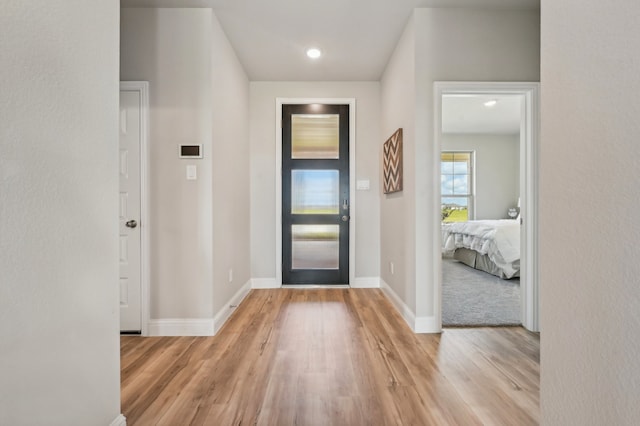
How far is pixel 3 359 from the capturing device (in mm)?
841

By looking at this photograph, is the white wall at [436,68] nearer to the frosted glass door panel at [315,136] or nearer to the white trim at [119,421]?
the frosted glass door panel at [315,136]

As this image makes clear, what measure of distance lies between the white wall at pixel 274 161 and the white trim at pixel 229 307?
36 cm

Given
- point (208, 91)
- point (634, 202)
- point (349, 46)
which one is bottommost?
point (634, 202)

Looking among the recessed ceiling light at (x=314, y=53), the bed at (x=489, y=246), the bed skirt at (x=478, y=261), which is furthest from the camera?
the bed skirt at (x=478, y=261)

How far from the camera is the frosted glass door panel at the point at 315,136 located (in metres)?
4.00

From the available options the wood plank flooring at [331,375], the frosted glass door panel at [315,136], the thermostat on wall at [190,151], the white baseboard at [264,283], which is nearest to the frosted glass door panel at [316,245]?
the white baseboard at [264,283]

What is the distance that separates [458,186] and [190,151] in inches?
257

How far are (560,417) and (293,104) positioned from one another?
3769 millimetres

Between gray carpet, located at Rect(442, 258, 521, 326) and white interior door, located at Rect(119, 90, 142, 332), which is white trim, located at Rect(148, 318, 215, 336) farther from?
gray carpet, located at Rect(442, 258, 521, 326)

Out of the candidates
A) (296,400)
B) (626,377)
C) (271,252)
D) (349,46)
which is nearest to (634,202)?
(626,377)

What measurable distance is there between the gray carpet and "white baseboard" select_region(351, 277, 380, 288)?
0.79 meters

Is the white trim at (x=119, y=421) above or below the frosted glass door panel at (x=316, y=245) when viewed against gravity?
below

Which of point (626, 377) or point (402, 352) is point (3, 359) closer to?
point (626, 377)

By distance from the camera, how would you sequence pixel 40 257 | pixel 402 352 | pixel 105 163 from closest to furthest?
pixel 40 257 → pixel 105 163 → pixel 402 352
